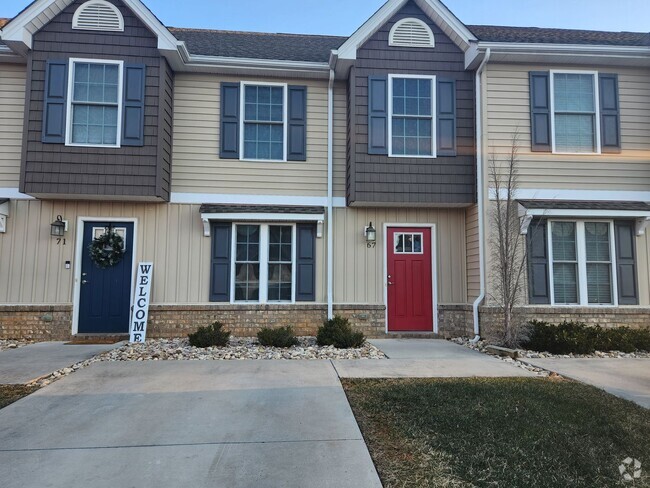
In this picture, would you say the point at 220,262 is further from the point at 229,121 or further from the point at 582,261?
the point at 582,261

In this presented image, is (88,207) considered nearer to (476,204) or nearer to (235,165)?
(235,165)

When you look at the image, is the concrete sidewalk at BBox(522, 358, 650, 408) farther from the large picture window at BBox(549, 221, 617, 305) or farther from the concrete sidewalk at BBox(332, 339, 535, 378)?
the large picture window at BBox(549, 221, 617, 305)

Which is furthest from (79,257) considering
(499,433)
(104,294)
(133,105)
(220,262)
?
(499,433)

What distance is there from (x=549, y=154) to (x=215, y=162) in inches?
243

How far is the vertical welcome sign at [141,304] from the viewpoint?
24.7 ft

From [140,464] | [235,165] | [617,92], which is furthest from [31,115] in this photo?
[617,92]

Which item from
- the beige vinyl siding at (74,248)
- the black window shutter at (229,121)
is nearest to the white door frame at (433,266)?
the beige vinyl siding at (74,248)

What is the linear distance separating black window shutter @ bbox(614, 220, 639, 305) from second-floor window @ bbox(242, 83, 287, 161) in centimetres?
637

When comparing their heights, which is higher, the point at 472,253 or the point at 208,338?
the point at 472,253

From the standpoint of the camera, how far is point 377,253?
839cm

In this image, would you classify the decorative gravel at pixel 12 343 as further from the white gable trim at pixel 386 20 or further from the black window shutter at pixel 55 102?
the white gable trim at pixel 386 20

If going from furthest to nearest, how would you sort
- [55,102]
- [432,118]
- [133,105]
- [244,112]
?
[244,112] → [432,118] → [133,105] → [55,102]

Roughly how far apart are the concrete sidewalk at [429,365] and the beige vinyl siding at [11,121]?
6.82 meters

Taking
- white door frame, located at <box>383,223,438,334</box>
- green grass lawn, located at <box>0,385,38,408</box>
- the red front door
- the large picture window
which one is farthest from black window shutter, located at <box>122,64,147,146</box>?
the large picture window
